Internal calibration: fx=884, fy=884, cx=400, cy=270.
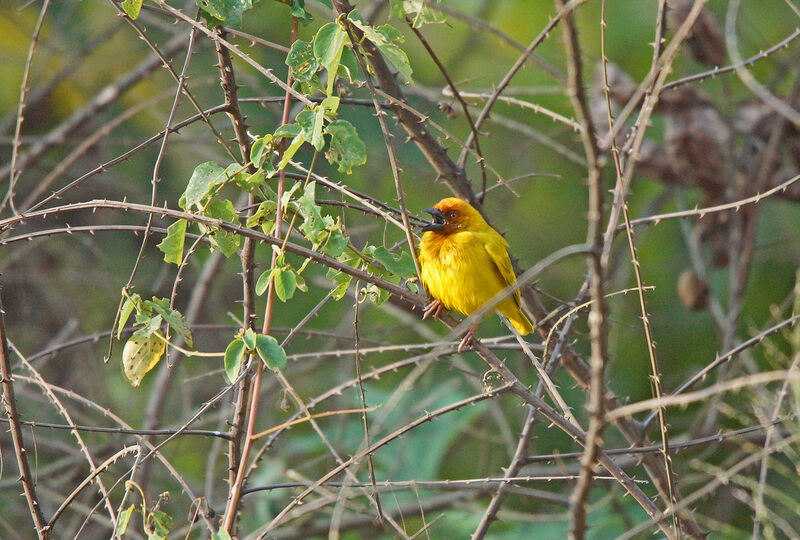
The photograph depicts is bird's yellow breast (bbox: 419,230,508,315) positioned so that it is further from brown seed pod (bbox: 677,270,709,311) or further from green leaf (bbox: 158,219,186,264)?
brown seed pod (bbox: 677,270,709,311)

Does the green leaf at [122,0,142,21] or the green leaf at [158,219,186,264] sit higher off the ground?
the green leaf at [122,0,142,21]

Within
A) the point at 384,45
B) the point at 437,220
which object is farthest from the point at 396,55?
the point at 437,220

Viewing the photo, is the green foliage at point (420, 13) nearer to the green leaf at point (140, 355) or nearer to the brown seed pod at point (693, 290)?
the green leaf at point (140, 355)

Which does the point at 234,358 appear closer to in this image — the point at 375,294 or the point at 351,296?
the point at 375,294

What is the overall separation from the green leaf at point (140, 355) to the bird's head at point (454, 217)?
1.64 m

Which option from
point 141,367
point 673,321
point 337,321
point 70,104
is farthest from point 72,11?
point 673,321

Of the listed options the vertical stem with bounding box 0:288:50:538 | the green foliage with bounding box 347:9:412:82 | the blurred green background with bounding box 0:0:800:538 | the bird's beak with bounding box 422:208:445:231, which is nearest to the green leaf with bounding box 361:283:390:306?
the green foliage with bounding box 347:9:412:82

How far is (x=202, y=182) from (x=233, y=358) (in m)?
0.47

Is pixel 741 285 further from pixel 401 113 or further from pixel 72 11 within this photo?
pixel 72 11

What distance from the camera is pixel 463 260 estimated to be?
3.60m

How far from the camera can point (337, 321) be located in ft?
23.2

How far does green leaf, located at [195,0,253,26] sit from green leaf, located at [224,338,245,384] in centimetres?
88

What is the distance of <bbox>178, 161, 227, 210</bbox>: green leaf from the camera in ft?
7.23

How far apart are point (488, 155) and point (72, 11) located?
3405mm
